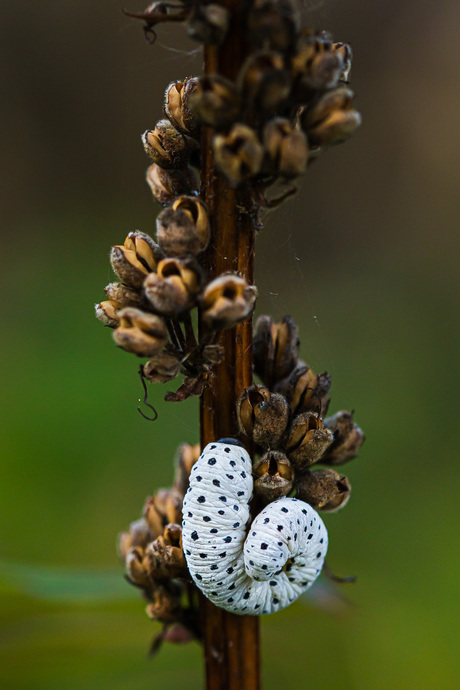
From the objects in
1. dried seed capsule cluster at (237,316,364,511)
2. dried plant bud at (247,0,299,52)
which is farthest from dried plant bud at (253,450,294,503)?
dried plant bud at (247,0,299,52)

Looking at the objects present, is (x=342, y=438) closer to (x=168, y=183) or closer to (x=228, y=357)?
(x=228, y=357)

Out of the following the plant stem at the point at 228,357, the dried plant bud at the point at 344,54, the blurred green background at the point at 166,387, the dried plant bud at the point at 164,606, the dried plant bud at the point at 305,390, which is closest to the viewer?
the plant stem at the point at 228,357

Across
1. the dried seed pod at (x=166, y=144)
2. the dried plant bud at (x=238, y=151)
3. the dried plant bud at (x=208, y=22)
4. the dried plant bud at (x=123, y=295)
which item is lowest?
the dried plant bud at (x=123, y=295)

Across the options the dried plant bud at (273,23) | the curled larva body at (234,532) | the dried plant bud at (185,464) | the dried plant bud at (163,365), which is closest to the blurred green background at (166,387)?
the dried plant bud at (185,464)

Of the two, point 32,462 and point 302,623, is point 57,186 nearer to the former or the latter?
point 32,462

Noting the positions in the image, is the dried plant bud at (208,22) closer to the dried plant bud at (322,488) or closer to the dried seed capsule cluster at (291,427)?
the dried seed capsule cluster at (291,427)

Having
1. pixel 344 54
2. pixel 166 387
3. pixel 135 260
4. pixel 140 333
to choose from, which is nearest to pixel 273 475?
pixel 140 333
